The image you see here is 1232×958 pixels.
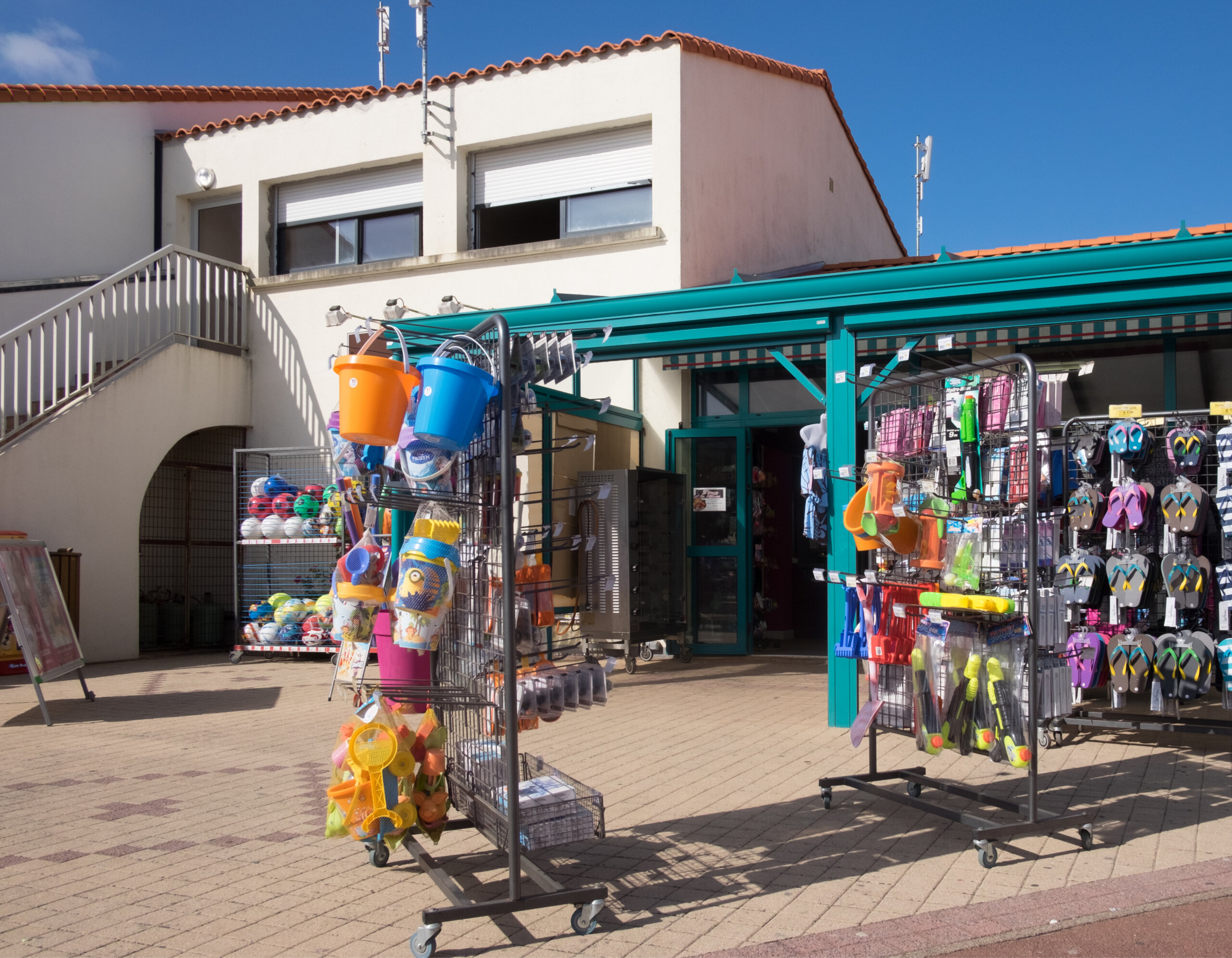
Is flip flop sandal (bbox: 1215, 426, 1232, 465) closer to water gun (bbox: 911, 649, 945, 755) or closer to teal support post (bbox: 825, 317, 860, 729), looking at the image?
teal support post (bbox: 825, 317, 860, 729)

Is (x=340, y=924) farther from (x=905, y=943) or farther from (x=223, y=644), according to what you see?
(x=223, y=644)

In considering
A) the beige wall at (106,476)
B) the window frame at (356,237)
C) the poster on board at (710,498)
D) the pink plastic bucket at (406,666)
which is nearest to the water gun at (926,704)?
the pink plastic bucket at (406,666)

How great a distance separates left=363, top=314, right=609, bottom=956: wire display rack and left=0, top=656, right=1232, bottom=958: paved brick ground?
247mm

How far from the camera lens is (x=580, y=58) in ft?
39.5

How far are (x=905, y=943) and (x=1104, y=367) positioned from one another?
787 centimetres

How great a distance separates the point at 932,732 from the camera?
16.0 feet

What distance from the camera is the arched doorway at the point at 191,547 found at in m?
13.1

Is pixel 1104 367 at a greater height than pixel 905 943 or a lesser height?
greater

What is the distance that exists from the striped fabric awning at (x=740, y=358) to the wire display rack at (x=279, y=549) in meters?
4.22

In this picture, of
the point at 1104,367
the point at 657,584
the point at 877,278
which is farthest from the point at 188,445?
the point at 1104,367

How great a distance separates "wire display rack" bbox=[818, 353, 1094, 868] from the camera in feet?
15.0

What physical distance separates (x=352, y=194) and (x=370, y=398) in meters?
10.8

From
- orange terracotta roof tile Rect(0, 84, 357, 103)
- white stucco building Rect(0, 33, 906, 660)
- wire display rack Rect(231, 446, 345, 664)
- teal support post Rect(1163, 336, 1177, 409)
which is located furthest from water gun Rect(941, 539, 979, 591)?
orange terracotta roof tile Rect(0, 84, 357, 103)

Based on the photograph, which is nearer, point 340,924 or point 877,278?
point 340,924
